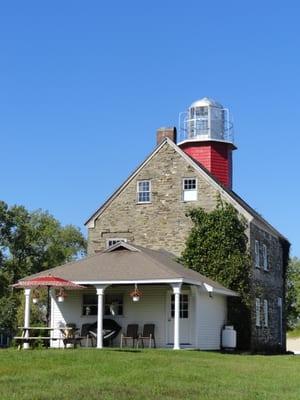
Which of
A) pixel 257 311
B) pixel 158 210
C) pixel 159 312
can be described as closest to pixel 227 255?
pixel 257 311

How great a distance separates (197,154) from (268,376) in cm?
2077

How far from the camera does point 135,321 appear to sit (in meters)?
28.2

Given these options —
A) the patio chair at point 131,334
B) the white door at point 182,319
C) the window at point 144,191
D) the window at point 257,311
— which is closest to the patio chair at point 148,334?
the patio chair at point 131,334

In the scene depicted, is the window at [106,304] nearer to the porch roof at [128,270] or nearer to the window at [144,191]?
the porch roof at [128,270]

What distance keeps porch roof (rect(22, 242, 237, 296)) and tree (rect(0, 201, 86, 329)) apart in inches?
1082

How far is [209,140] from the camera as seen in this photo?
1455 inches

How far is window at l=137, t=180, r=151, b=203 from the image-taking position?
34.2m

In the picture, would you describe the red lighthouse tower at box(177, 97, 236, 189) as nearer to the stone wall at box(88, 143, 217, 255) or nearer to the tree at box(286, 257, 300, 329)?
the stone wall at box(88, 143, 217, 255)

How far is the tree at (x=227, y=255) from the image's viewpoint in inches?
1241

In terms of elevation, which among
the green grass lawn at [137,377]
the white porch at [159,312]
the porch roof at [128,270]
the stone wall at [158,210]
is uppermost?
the stone wall at [158,210]

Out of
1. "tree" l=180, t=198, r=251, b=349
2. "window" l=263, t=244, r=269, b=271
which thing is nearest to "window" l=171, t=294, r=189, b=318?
"tree" l=180, t=198, r=251, b=349

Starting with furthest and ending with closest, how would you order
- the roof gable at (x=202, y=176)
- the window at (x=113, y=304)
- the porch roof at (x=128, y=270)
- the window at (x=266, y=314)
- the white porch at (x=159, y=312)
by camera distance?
the window at (x=266, y=314) < the roof gable at (x=202, y=176) < the window at (x=113, y=304) < the white porch at (x=159, y=312) < the porch roof at (x=128, y=270)

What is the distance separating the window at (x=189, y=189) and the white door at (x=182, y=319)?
6.18 m

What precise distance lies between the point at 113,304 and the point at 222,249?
5.70 metres
